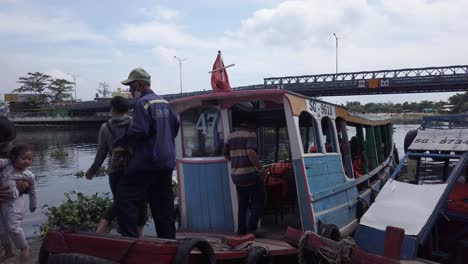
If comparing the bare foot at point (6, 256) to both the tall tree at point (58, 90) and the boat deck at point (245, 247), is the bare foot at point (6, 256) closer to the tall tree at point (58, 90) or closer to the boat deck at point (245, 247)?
the boat deck at point (245, 247)

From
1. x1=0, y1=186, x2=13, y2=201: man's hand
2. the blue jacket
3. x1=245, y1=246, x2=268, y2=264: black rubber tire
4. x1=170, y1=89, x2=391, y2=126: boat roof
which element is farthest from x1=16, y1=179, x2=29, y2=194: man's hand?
x1=245, y1=246, x2=268, y2=264: black rubber tire

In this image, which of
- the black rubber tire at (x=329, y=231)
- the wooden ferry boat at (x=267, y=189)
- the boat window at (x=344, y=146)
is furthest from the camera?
the boat window at (x=344, y=146)

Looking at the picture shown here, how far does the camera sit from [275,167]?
7699mm

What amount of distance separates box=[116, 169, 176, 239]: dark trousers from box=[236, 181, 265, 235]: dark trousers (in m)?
1.26

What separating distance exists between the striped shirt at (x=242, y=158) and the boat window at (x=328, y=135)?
1674 mm

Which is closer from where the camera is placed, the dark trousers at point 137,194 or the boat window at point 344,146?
the dark trousers at point 137,194

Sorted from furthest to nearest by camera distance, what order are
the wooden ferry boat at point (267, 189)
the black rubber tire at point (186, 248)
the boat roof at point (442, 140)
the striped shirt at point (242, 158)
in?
1. the boat roof at point (442, 140)
2. the striped shirt at point (242, 158)
3. the wooden ferry boat at point (267, 189)
4. the black rubber tire at point (186, 248)

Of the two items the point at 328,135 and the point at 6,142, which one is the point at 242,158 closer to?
the point at 328,135

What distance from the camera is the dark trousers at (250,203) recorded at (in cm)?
608

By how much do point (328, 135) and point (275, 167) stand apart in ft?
3.45

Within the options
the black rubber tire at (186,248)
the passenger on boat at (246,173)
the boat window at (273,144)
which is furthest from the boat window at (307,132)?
the black rubber tire at (186,248)

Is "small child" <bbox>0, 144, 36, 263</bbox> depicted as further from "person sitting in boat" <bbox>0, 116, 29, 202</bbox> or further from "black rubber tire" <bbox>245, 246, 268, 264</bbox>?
"black rubber tire" <bbox>245, 246, 268, 264</bbox>

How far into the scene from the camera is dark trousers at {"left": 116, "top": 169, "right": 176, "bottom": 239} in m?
4.86

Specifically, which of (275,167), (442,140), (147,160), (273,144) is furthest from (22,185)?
(442,140)
